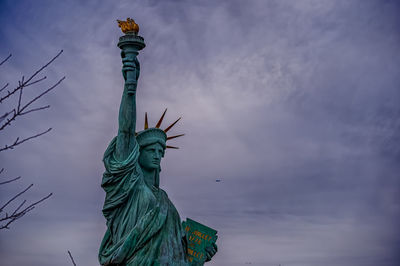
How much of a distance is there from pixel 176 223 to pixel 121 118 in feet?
7.24

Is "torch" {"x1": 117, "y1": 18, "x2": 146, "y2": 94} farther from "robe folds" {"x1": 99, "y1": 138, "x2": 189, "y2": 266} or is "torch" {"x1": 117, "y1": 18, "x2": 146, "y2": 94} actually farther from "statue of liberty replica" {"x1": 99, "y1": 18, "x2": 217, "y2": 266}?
"robe folds" {"x1": 99, "y1": 138, "x2": 189, "y2": 266}

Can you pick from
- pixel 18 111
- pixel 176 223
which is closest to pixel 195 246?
pixel 176 223

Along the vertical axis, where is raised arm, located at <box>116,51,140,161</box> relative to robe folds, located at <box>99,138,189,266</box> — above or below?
above

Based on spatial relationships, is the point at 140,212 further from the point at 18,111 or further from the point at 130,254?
the point at 18,111

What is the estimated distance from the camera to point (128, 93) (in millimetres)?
10812

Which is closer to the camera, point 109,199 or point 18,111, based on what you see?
point 18,111

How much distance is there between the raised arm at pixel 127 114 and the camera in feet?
35.3

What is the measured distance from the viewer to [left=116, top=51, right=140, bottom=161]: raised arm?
1076 centimetres

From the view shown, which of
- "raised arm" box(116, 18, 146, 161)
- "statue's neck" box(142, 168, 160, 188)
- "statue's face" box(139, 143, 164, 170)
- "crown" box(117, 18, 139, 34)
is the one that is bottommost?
"statue's neck" box(142, 168, 160, 188)

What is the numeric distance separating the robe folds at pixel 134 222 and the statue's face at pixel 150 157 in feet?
1.04

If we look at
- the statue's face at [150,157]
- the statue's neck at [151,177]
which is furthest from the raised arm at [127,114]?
the statue's neck at [151,177]

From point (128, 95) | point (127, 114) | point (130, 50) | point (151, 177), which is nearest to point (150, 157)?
point (151, 177)

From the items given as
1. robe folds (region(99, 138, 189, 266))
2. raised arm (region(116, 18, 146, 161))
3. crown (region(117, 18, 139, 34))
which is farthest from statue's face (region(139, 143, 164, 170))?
crown (region(117, 18, 139, 34))

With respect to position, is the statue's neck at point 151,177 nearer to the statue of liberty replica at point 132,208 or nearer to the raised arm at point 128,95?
the statue of liberty replica at point 132,208
